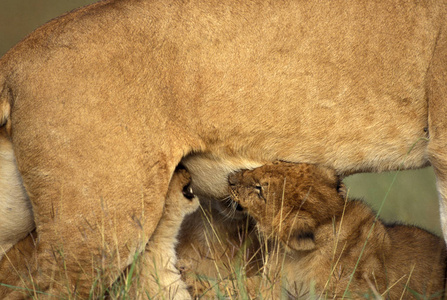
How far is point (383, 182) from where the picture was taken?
880 centimetres

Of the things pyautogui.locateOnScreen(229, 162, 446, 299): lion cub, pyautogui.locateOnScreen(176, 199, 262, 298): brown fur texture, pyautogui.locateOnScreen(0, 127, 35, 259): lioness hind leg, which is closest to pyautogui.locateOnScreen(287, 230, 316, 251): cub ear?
pyautogui.locateOnScreen(229, 162, 446, 299): lion cub

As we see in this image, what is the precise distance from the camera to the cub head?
12.3ft

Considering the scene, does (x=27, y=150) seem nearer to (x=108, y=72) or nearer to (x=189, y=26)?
(x=108, y=72)

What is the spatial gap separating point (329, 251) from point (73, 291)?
1.35 meters

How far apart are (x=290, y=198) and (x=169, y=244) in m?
0.77

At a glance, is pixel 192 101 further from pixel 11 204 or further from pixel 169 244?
pixel 11 204

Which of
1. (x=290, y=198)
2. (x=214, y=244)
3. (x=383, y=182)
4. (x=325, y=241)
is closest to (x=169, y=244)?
(x=214, y=244)

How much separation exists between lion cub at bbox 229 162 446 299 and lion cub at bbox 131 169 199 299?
0.30m

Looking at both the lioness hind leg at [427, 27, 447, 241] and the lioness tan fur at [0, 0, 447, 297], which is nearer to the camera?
the lioness tan fur at [0, 0, 447, 297]

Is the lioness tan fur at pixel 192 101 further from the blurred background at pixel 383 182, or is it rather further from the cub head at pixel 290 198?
the blurred background at pixel 383 182

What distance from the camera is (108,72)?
3.41 m

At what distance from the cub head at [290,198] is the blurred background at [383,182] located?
4099 millimetres

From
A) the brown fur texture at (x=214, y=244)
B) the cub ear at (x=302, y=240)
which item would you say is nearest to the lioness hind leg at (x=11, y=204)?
the brown fur texture at (x=214, y=244)

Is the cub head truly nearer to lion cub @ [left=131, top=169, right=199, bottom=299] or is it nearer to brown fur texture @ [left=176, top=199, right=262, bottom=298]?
brown fur texture @ [left=176, top=199, right=262, bottom=298]
